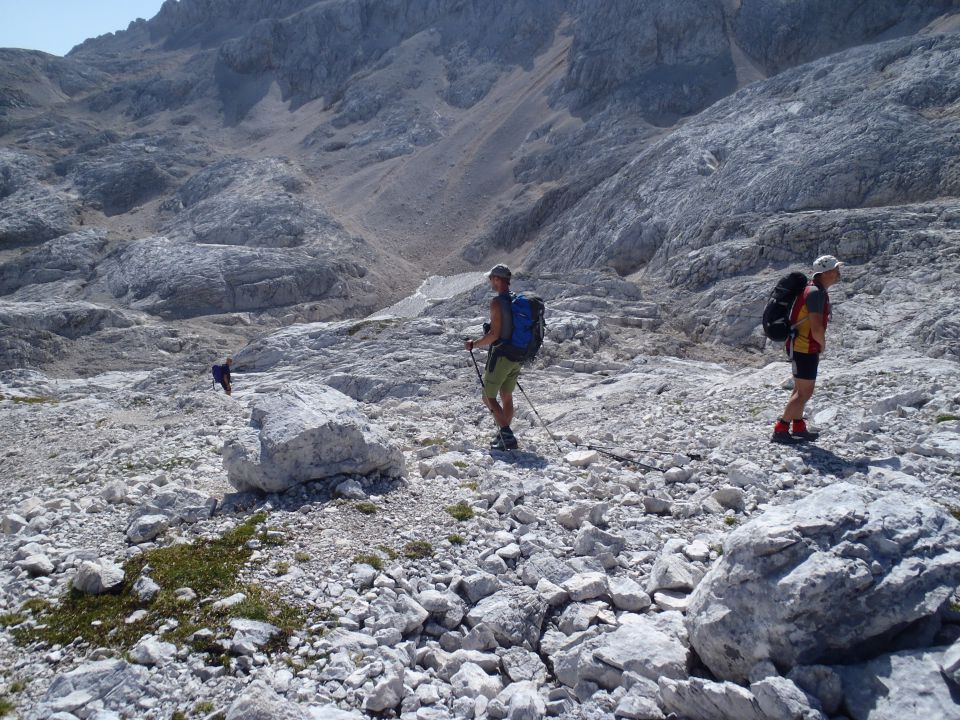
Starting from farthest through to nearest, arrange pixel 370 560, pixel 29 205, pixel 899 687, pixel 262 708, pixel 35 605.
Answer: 1. pixel 29 205
2. pixel 370 560
3. pixel 35 605
4. pixel 262 708
5. pixel 899 687

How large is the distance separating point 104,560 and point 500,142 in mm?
59538

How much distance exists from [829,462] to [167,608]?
6.75 meters

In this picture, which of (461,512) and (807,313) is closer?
(461,512)

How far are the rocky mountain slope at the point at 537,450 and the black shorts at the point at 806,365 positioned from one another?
2.72 ft

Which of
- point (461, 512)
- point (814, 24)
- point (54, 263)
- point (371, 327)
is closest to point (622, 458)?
point (461, 512)

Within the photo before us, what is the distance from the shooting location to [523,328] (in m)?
8.97

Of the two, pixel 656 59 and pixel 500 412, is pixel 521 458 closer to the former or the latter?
pixel 500 412

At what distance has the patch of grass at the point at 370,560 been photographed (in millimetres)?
5402

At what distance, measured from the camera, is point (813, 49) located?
5419cm

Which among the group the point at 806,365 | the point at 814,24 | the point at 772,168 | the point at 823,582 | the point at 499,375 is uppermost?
the point at 814,24

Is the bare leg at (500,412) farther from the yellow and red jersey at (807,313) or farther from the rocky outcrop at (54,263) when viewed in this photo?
the rocky outcrop at (54,263)

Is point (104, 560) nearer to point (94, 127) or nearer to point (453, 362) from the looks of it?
point (453, 362)

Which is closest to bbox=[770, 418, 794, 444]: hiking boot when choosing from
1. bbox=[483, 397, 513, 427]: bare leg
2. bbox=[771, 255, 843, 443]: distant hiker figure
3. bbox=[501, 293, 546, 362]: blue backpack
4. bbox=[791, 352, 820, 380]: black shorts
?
bbox=[771, 255, 843, 443]: distant hiker figure

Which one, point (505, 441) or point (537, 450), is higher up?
point (505, 441)
